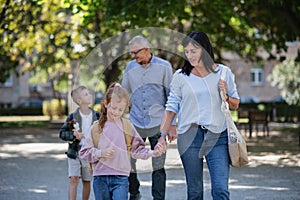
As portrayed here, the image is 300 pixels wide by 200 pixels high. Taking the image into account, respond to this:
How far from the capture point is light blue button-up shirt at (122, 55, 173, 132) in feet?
24.8

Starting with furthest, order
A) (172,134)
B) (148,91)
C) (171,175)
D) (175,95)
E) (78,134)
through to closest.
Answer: (171,175)
(148,91)
(78,134)
(172,134)
(175,95)

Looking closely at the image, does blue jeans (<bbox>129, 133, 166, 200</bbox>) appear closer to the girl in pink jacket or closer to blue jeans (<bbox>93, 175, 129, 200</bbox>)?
the girl in pink jacket

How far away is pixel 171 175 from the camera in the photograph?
37.7 feet

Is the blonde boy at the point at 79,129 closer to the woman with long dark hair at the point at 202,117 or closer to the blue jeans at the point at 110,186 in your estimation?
the blue jeans at the point at 110,186

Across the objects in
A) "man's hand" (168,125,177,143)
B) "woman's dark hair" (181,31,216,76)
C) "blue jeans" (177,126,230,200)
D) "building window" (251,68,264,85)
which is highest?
"building window" (251,68,264,85)

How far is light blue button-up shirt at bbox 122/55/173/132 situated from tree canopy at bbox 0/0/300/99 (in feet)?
25.1

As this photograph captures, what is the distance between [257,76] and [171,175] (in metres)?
51.4

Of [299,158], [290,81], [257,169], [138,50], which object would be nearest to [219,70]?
[138,50]

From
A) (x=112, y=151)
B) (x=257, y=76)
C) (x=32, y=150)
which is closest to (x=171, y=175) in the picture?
(x=112, y=151)

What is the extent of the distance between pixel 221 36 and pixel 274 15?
515 cm

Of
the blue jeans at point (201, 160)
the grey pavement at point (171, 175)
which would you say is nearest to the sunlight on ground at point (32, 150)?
the grey pavement at point (171, 175)

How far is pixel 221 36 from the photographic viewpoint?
24578 mm

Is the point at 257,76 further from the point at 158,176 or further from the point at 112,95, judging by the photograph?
the point at 112,95

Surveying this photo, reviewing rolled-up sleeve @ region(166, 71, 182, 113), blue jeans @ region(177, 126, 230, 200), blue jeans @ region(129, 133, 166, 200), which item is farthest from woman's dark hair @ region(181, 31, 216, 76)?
blue jeans @ region(129, 133, 166, 200)
